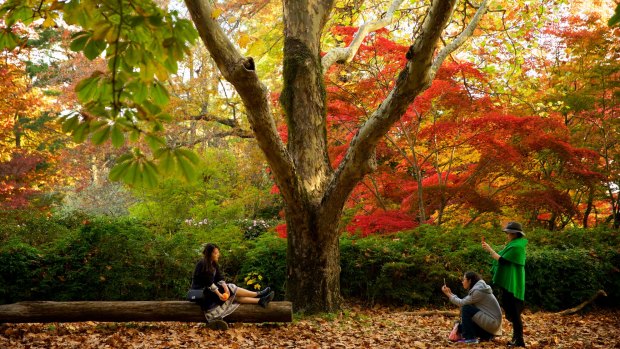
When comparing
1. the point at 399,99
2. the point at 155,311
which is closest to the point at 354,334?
the point at 155,311

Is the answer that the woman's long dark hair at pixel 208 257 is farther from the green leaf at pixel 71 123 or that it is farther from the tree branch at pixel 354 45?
the green leaf at pixel 71 123

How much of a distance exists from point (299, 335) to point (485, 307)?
6.84 feet

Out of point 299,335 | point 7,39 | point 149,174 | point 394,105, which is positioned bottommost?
point 299,335

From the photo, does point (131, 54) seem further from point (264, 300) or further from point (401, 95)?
point (264, 300)

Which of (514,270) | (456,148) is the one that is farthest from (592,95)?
(514,270)

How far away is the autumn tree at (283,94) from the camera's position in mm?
2121

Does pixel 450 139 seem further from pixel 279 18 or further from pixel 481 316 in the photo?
pixel 279 18

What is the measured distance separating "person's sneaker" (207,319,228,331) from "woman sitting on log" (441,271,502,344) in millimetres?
2561

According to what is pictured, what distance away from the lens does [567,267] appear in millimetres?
8391

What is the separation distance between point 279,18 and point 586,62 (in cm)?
855

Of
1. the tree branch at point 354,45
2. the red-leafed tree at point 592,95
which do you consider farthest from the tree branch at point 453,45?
the red-leafed tree at point 592,95

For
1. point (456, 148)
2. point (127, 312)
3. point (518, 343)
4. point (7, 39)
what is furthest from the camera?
point (456, 148)

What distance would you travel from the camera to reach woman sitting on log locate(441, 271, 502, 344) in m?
5.39

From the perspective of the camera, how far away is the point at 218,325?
5.91 metres
